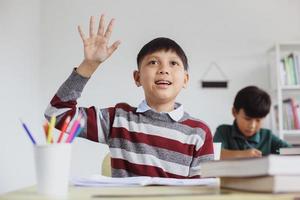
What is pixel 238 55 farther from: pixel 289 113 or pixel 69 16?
pixel 69 16

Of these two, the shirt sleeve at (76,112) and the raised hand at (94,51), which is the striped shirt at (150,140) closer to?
the shirt sleeve at (76,112)

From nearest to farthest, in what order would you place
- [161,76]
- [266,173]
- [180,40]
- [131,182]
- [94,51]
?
1. [266,173]
2. [131,182]
3. [94,51]
4. [161,76]
5. [180,40]


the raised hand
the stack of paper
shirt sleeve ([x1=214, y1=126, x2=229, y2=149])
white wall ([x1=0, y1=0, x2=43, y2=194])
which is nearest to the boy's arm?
the raised hand

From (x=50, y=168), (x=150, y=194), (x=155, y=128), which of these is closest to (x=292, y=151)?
(x=155, y=128)

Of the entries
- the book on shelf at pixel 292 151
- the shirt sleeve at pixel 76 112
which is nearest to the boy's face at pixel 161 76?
the shirt sleeve at pixel 76 112

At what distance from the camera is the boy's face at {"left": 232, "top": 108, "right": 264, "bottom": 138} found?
2684mm

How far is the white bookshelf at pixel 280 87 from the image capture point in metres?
3.23

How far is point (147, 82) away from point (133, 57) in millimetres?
2137

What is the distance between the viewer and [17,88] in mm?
2748

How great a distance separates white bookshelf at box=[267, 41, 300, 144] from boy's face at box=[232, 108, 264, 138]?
22.8 inches

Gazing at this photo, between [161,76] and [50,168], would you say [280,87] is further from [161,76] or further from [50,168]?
[50,168]

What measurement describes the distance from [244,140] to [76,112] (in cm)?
169

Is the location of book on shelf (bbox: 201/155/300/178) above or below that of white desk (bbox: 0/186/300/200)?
above

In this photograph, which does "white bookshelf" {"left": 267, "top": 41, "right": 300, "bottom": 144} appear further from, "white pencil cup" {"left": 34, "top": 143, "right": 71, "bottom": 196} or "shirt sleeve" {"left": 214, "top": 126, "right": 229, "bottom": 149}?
"white pencil cup" {"left": 34, "top": 143, "right": 71, "bottom": 196}
